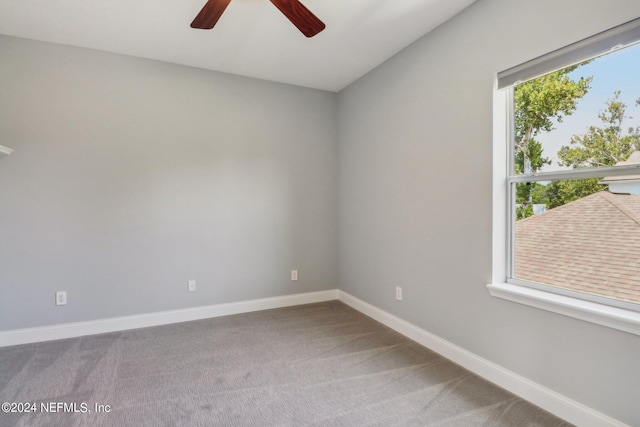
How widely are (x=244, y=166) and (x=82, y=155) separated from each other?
1.49 metres

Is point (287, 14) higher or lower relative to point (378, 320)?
higher

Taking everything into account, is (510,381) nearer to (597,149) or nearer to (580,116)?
(597,149)

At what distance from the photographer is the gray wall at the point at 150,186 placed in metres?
2.78

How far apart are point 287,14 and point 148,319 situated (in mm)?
2964

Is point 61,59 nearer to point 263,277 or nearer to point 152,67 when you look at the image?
point 152,67

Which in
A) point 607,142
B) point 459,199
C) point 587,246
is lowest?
point 587,246

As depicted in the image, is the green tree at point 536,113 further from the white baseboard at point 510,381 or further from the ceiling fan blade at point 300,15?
the ceiling fan blade at point 300,15

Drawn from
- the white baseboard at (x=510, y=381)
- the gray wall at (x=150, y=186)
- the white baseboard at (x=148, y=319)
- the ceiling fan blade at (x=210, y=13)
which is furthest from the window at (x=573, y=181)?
the white baseboard at (x=148, y=319)

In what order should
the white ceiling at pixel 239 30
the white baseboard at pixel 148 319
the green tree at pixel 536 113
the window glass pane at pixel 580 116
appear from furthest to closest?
the white baseboard at pixel 148 319, the white ceiling at pixel 239 30, the green tree at pixel 536 113, the window glass pane at pixel 580 116

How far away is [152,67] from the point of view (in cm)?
317

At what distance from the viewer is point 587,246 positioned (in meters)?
1.82

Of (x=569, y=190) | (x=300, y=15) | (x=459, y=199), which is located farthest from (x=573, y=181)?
(x=300, y=15)

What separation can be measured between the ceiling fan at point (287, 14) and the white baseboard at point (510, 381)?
244cm

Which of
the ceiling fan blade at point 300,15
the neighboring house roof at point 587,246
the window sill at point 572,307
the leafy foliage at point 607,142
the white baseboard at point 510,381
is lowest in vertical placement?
the white baseboard at point 510,381
